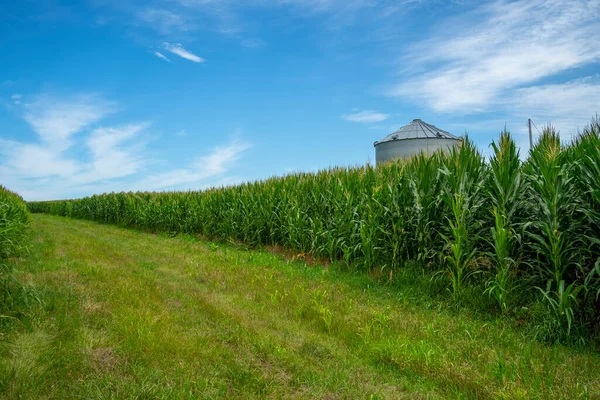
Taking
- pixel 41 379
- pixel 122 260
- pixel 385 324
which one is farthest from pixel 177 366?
pixel 122 260

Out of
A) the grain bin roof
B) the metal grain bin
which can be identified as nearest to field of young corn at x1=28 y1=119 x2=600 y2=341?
the metal grain bin

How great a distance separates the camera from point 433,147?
65.5 ft

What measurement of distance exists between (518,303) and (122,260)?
900cm

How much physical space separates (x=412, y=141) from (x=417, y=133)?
3.46 ft

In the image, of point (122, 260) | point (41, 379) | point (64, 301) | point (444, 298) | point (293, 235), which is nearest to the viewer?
point (41, 379)

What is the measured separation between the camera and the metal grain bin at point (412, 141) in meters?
20.1

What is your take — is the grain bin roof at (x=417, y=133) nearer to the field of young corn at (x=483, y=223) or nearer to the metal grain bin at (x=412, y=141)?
the metal grain bin at (x=412, y=141)

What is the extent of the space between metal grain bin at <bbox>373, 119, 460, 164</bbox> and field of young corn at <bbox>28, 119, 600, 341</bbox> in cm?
905

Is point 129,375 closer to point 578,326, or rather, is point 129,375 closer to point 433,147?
point 578,326

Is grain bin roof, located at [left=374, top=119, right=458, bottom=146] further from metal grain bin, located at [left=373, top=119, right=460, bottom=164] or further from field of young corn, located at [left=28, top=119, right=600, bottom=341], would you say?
field of young corn, located at [left=28, top=119, right=600, bottom=341]

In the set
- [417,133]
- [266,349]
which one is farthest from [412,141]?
[266,349]

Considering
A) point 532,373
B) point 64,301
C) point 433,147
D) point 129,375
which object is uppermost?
point 433,147

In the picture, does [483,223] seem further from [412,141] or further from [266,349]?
[412,141]

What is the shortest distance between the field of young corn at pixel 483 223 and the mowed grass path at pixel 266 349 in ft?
2.63
